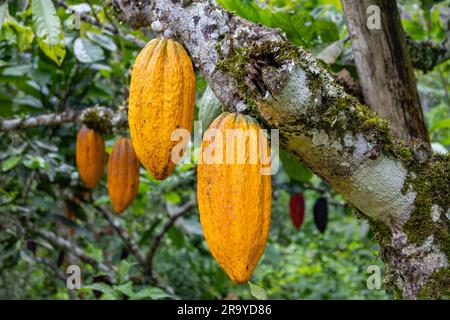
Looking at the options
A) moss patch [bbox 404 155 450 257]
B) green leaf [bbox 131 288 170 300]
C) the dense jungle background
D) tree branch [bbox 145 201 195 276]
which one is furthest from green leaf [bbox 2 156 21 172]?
moss patch [bbox 404 155 450 257]

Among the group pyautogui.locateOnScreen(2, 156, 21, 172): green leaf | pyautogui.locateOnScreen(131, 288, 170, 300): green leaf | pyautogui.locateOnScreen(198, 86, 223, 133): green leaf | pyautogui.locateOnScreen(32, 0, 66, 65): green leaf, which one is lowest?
pyautogui.locateOnScreen(131, 288, 170, 300): green leaf

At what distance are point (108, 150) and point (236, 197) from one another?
2050mm

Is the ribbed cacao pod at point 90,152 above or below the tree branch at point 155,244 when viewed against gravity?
above

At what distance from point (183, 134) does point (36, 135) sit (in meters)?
2.15

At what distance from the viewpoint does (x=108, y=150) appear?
9.62ft

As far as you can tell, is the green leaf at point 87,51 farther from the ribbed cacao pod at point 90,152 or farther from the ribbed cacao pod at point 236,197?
the ribbed cacao pod at point 236,197

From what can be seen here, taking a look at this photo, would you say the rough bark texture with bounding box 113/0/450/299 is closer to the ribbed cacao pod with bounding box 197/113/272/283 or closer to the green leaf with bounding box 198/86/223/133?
the ribbed cacao pod with bounding box 197/113/272/283

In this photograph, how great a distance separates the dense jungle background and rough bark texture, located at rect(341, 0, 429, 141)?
0.77ft

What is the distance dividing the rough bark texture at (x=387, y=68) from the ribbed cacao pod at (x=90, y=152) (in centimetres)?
115

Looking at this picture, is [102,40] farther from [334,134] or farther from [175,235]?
[334,134]

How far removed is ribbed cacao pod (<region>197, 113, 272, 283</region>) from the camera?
38.9 inches

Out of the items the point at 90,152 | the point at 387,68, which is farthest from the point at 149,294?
the point at 387,68

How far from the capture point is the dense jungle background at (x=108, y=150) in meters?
1.96

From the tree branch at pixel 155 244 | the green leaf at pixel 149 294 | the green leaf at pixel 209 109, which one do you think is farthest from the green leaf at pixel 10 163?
the green leaf at pixel 209 109
